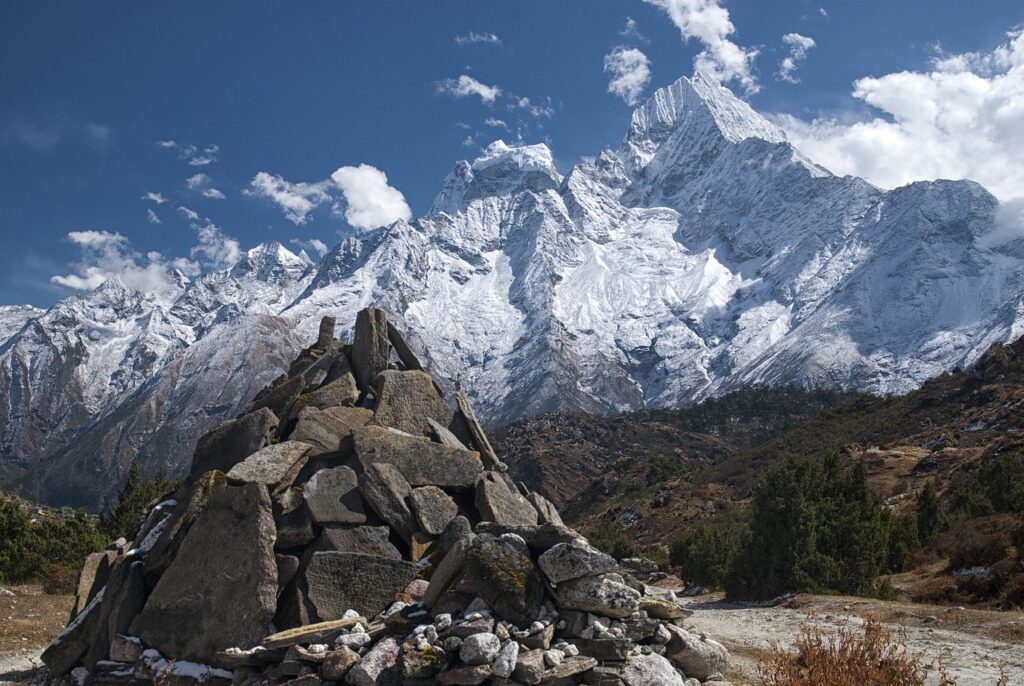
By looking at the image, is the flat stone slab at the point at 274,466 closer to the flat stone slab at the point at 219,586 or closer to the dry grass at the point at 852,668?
the flat stone slab at the point at 219,586

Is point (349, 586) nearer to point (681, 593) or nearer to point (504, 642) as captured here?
point (504, 642)

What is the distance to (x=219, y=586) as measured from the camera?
11.1 meters

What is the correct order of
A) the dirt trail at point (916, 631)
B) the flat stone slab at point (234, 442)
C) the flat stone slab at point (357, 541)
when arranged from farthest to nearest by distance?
the flat stone slab at point (234, 442)
the dirt trail at point (916, 631)
the flat stone slab at point (357, 541)

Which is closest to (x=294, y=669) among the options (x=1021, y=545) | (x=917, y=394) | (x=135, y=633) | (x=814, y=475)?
(x=135, y=633)

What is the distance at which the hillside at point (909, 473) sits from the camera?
2319cm

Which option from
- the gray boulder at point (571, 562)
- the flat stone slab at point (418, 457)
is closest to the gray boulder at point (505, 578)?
the gray boulder at point (571, 562)

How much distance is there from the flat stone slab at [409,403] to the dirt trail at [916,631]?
6631 mm

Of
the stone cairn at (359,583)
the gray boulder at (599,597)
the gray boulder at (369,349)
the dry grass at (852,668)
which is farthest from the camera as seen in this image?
the gray boulder at (369,349)

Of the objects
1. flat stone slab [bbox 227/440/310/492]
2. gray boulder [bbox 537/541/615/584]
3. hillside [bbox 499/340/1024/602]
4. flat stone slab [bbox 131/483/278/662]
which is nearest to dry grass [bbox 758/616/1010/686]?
gray boulder [bbox 537/541/615/584]

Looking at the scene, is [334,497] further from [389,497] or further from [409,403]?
[409,403]

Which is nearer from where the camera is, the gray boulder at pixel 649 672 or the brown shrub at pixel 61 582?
the gray boulder at pixel 649 672

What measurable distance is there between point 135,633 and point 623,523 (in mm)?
59493

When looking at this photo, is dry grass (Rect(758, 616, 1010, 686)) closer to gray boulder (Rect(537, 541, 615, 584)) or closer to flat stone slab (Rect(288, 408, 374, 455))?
gray boulder (Rect(537, 541, 615, 584))

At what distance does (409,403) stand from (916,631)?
11367 mm
